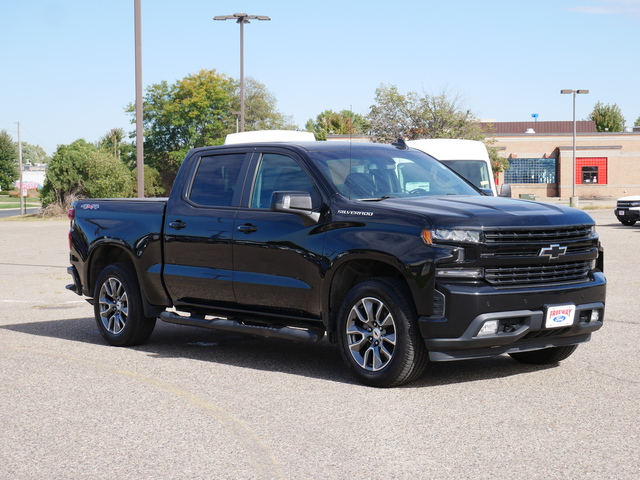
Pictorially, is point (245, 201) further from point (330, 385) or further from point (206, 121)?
point (206, 121)

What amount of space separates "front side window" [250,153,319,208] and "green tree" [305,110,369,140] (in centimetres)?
59

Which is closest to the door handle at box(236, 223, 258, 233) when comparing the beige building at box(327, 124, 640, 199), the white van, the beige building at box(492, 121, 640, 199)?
the white van

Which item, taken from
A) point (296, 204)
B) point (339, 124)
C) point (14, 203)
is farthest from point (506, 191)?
point (339, 124)

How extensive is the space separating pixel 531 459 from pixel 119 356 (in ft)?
15.9

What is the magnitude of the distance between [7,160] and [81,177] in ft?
248

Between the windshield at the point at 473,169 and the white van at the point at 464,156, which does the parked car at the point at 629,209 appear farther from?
the windshield at the point at 473,169

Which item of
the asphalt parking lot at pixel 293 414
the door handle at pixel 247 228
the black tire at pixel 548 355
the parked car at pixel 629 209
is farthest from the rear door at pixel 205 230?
the parked car at pixel 629 209

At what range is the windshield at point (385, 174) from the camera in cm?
796

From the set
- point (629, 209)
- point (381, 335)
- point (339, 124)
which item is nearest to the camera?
point (381, 335)

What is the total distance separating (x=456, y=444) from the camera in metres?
5.60

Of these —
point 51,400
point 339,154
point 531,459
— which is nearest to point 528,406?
point 531,459

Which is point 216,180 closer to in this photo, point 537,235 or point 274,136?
point 537,235

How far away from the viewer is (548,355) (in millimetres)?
8203

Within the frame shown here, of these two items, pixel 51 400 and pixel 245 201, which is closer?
pixel 51 400
